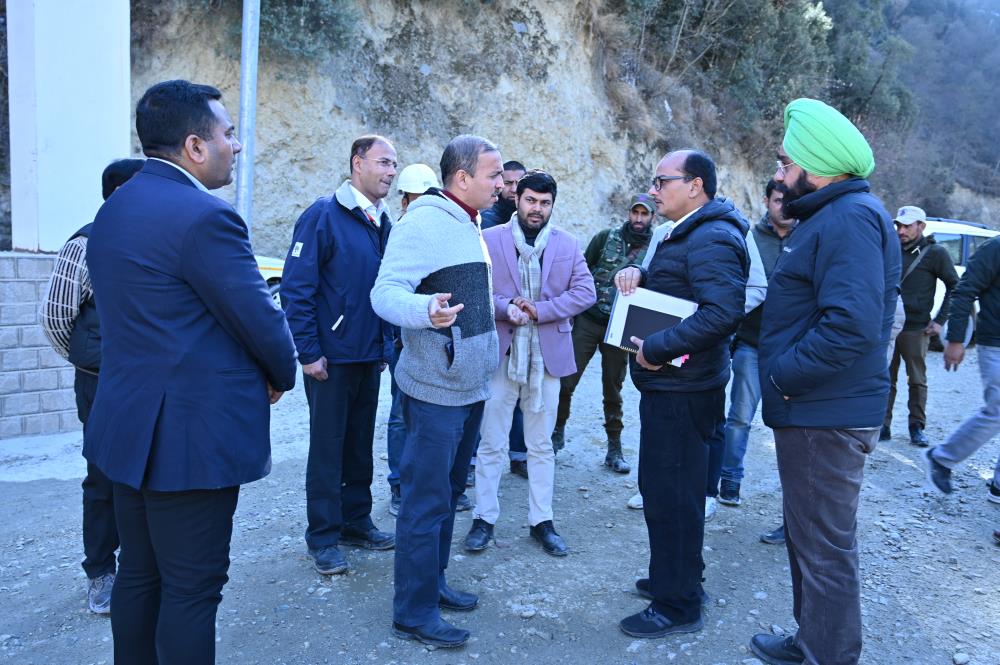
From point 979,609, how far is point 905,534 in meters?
0.97

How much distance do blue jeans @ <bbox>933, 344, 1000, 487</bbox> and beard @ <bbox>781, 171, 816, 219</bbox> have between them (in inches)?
115

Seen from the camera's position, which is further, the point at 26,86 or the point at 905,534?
the point at 26,86

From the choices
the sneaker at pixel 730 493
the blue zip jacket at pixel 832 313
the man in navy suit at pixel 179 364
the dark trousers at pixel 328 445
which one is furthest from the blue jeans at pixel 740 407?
the man in navy suit at pixel 179 364

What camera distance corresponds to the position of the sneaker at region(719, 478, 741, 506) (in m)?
4.91

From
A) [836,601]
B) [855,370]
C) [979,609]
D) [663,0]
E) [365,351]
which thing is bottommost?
[979,609]

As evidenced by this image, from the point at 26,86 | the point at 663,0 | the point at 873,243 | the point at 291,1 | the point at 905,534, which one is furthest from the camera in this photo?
the point at 663,0

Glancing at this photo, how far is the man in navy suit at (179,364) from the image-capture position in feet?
6.94

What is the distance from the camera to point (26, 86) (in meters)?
5.63

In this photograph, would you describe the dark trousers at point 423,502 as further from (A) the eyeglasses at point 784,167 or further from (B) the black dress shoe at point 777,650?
(A) the eyeglasses at point 784,167

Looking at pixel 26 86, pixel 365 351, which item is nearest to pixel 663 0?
pixel 26 86

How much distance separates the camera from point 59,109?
18.7 ft

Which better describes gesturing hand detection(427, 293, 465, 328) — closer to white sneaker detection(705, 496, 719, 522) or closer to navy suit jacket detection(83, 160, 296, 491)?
navy suit jacket detection(83, 160, 296, 491)

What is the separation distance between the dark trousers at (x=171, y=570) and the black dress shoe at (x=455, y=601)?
128cm

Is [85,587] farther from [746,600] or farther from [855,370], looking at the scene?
[855,370]
